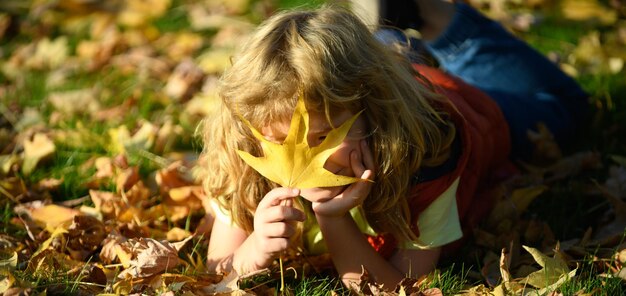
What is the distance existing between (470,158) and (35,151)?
1392 mm

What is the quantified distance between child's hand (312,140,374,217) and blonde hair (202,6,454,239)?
0.12ft

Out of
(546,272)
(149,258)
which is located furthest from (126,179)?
(546,272)

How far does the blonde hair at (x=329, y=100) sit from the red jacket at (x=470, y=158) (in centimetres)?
6

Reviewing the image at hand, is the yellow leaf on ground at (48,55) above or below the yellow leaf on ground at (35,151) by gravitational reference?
below

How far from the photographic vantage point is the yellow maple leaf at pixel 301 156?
1.42m

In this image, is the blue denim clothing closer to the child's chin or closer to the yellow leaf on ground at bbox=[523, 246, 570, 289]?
the yellow leaf on ground at bbox=[523, 246, 570, 289]

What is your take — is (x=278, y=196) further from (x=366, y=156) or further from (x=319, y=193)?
(x=366, y=156)

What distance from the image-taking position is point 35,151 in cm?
237

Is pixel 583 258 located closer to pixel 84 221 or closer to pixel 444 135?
pixel 444 135

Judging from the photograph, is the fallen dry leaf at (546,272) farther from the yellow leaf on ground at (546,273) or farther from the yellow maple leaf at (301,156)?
the yellow maple leaf at (301,156)

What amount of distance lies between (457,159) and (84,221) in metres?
1.00

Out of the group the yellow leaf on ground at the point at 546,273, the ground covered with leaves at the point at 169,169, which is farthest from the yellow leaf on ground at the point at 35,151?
the yellow leaf on ground at the point at 546,273

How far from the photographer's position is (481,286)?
1621 mm

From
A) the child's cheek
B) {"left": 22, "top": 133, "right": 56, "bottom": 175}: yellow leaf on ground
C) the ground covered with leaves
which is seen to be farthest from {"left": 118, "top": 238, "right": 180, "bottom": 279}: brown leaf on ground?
{"left": 22, "top": 133, "right": 56, "bottom": 175}: yellow leaf on ground
